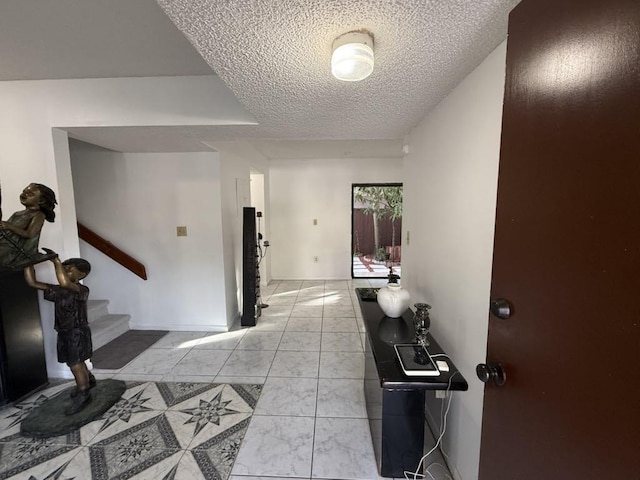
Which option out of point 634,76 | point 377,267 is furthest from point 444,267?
point 377,267

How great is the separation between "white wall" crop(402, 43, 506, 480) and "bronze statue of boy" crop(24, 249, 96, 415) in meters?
2.38

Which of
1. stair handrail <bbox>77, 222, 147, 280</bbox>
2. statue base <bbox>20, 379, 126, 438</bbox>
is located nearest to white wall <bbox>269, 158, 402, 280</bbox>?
stair handrail <bbox>77, 222, 147, 280</bbox>

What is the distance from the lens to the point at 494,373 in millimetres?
836

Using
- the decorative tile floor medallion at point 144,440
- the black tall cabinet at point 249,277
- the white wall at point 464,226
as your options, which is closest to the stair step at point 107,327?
the decorative tile floor medallion at point 144,440

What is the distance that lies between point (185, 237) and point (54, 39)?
1.98 metres

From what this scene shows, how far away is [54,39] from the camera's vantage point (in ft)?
5.04

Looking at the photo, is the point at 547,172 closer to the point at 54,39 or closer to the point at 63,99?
the point at 54,39

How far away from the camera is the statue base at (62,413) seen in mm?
1749

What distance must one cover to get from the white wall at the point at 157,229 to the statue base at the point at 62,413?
1187 millimetres

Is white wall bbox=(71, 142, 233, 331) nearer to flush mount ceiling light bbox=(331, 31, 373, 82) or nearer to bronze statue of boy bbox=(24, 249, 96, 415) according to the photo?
bronze statue of boy bbox=(24, 249, 96, 415)

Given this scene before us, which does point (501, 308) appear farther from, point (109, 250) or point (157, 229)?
point (109, 250)

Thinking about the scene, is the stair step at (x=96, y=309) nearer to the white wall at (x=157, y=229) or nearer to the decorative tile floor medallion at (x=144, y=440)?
the white wall at (x=157, y=229)

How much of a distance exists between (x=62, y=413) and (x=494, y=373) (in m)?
2.68

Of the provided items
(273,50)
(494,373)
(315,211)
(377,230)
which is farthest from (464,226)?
(377,230)
